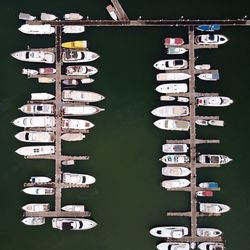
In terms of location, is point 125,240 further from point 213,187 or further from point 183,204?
point 213,187

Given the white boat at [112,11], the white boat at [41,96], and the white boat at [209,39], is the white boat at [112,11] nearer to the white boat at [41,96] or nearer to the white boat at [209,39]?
the white boat at [209,39]

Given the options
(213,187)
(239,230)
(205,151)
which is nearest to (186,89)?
(205,151)

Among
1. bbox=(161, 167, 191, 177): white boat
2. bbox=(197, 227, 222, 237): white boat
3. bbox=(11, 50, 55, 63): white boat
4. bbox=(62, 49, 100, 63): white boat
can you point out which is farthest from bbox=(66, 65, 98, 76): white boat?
bbox=(197, 227, 222, 237): white boat

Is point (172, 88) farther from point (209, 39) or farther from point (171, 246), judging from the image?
point (171, 246)

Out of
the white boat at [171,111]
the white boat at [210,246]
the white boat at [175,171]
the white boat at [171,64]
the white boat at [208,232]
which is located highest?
the white boat at [171,64]

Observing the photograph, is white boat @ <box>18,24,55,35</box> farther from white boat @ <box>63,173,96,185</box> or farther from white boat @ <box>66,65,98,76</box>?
white boat @ <box>63,173,96,185</box>

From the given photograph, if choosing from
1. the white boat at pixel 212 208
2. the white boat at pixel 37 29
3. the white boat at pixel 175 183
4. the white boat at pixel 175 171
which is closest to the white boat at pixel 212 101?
the white boat at pixel 175 171

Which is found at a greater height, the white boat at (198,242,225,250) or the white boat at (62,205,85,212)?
the white boat at (62,205,85,212)
